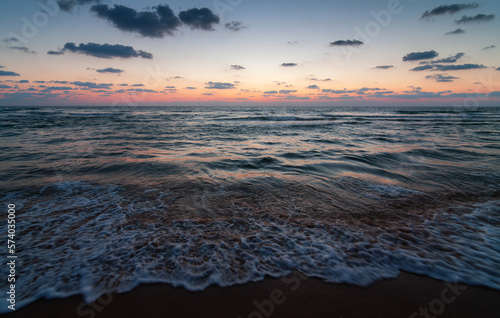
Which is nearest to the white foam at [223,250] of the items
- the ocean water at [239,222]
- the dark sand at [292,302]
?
the ocean water at [239,222]

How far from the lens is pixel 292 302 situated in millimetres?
2410

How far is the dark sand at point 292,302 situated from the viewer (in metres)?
2.27

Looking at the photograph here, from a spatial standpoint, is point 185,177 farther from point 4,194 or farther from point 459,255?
point 459,255

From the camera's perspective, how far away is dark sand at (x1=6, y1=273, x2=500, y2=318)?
2.27m

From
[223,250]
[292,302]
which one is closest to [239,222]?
[223,250]

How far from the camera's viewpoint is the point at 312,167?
7777 millimetres

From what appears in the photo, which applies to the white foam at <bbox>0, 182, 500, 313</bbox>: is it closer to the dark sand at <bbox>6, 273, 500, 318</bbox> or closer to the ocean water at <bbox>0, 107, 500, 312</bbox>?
the ocean water at <bbox>0, 107, 500, 312</bbox>

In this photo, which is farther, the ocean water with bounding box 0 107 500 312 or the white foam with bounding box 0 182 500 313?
the ocean water with bounding box 0 107 500 312

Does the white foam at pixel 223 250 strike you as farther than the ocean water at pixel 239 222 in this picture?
No

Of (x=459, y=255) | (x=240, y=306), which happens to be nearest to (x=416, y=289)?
(x=459, y=255)

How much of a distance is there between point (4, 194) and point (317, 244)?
7.18 m

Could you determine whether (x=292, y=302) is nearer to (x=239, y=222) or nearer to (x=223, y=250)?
(x=223, y=250)

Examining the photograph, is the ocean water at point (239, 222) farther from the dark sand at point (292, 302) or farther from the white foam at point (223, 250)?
the dark sand at point (292, 302)

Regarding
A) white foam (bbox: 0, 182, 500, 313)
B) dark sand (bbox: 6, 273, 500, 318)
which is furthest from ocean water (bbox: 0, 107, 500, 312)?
dark sand (bbox: 6, 273, 500, 318)
